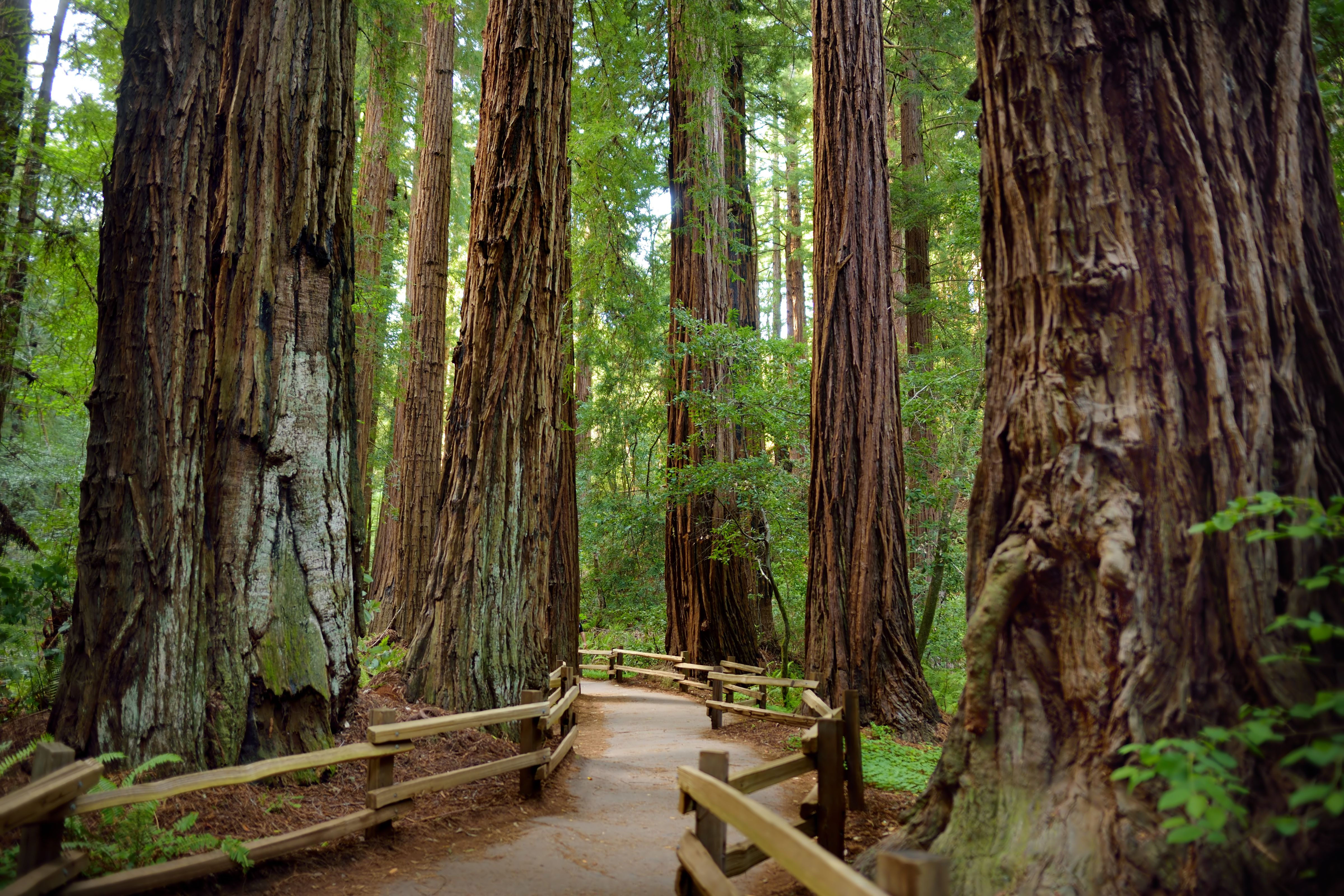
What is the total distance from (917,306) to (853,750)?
31.3 feet

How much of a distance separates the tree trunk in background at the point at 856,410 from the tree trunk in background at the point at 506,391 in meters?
3.04

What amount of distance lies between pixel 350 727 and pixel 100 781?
163cm

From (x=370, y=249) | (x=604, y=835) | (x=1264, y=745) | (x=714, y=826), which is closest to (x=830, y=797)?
(x=714, y=826)

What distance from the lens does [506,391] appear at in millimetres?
7379

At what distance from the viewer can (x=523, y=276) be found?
7.59 meters

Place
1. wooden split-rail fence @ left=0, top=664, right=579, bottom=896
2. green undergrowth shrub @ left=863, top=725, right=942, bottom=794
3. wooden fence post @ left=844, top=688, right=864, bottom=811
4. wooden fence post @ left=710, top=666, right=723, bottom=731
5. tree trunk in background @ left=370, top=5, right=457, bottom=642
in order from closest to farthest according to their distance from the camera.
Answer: wooden split-rail fence @ left=0, top=664, right=579, bottom=896
wooden fence post @ left=844, top=688, right=864, bottom=811
green undergrowth shrub @ left=863, top=725, right=942, bottom=794
wooden fence post @ left=710, top=666, right=723, bottom=731
tree trunk in background @ left=370, top=5, right=457, bottom=642

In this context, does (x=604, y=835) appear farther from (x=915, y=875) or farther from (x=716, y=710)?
(x=716, y=710)

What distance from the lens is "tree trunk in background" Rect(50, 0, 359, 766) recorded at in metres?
4.51

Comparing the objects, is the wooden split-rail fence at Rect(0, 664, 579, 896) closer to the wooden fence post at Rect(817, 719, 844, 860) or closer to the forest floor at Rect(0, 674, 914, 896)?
the forest floor at Rect(0, 674, 914, 896)

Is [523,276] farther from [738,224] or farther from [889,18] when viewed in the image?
[889,18]

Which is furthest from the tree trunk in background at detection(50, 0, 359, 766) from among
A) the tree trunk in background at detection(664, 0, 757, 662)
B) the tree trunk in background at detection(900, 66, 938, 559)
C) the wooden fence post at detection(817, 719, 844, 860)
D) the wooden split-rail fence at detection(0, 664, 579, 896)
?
the tree trunk in background at detection(900, 66, 938, 559)

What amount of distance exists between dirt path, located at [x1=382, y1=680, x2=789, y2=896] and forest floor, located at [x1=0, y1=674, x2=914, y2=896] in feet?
0.04

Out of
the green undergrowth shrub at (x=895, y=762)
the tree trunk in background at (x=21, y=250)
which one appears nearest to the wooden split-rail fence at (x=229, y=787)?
the green undergrowth shrub at (x=895, y=762)

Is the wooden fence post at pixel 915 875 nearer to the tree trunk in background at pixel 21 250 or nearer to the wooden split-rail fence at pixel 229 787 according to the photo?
the wooden split-rail fence at pixel 229 787
